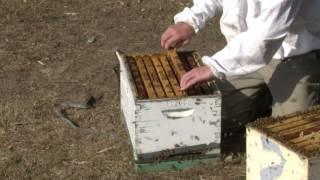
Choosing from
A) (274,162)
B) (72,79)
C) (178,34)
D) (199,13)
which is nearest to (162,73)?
(178,34)

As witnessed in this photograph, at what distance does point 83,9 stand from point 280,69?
2.96 metres

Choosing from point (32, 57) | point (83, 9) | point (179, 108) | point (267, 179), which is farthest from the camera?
point (83, 9)

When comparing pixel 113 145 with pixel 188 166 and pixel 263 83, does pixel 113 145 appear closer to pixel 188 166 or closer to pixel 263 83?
pixel 188 166

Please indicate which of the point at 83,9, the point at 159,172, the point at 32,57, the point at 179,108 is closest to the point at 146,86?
the point at 179,108

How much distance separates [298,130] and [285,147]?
17 centimetres

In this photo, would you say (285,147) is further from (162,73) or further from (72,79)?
(72,79)

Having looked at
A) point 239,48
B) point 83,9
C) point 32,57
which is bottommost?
point 239,48

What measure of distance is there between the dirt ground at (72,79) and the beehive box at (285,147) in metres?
0.67

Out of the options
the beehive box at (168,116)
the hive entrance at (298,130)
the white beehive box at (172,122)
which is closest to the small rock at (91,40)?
the beehive box at (168,116)

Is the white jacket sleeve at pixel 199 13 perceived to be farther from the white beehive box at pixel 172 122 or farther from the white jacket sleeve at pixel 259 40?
the white jacket sleeve at pixel 259 40

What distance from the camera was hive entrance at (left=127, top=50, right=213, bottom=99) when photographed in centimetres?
383

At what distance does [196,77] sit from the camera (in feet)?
11.8

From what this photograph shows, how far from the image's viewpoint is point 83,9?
6.63 metres

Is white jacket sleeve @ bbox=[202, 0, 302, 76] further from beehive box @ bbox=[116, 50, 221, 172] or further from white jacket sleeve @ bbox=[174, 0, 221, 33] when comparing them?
white jacket sleeve @ bbox=[174, 0, 221, 33]
